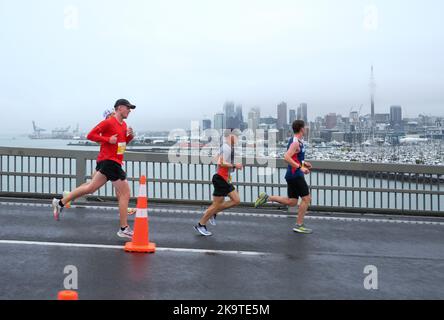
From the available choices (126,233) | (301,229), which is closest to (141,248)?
(126,233)

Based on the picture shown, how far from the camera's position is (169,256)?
6363mm

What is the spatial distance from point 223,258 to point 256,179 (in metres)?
5.25

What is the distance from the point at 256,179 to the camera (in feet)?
37.7

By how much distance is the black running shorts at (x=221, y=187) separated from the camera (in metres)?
7.89

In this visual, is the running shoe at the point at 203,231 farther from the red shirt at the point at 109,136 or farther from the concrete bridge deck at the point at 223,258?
the red shirt at the point at 109,136

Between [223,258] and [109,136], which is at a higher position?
[109,136]

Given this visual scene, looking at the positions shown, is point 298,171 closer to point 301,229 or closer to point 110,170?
point 301,229

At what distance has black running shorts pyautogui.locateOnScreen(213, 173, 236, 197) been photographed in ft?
25.9

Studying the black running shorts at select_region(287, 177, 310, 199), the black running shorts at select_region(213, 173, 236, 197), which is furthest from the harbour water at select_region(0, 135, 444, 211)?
the black running shorts at select_region(213, 173, 236, 197)

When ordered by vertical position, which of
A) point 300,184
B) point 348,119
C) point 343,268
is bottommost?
point 343,268
